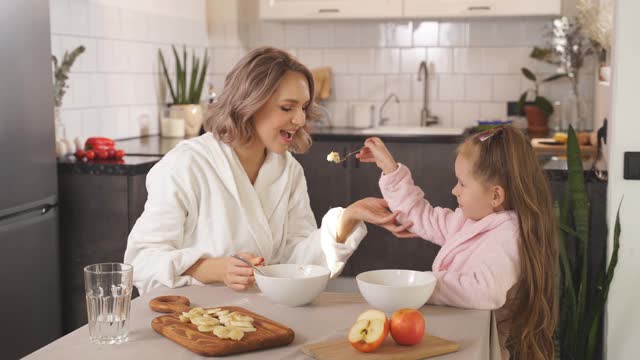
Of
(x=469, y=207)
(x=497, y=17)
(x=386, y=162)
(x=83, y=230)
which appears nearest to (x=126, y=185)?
(x=83, y=230)

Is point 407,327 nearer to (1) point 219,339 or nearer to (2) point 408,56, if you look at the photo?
(1) point 219,339

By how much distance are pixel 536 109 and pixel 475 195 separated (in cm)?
301

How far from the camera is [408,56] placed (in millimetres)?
5215

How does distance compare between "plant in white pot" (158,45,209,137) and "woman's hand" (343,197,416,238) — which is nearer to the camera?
"woman's hand" (343,197,416,238)

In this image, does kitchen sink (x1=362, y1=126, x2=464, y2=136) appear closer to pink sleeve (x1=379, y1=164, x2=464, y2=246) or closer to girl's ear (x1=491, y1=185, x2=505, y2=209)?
pink sleeve (x1=379, y1=164, x2=464, y2=246)

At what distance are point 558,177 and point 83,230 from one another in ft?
A: 6.23

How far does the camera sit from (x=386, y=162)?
225cm

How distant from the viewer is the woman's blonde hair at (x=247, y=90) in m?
2.37

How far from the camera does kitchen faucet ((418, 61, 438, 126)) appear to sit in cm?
516

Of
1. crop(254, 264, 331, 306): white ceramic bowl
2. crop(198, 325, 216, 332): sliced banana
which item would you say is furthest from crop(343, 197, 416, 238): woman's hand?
crop(198, 325, 216, 332): sliced banana

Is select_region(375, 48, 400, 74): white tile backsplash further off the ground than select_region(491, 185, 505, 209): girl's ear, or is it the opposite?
select_region(375, 48, 400, 74): white tile backsplash

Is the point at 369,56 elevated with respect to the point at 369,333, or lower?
elevated


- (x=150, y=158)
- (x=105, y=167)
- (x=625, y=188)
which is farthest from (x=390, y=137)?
(x=625, y=188)

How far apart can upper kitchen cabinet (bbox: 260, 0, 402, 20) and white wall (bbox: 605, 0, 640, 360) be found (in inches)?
91.8
